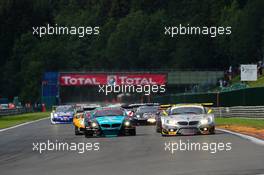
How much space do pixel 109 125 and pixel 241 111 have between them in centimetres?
1900

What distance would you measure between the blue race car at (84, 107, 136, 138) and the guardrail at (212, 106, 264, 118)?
13703 mm

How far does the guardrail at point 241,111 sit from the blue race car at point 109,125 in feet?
45.0

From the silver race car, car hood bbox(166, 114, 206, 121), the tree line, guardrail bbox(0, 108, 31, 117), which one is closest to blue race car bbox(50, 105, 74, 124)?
guardrail bbox(0, 108, 31, 117)

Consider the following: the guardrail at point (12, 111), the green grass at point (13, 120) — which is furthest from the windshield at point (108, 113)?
the guardrail at point (12, 111)

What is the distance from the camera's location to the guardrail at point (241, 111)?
1732 inches

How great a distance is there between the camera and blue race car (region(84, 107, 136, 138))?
30328 mm

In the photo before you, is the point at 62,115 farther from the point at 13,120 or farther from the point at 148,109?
the point at 13,120

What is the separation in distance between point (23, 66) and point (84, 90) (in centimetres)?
1494

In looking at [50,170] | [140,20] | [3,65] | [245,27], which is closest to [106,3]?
[140,20]

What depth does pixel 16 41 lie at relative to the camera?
157 metres

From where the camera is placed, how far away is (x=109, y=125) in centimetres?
3050

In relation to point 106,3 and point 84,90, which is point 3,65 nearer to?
point 84,90

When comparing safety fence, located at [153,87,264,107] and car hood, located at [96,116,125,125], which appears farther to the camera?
safety fence, located at [153,87,264,107]

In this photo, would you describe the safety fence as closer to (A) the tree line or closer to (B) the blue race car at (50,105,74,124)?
(B) the blue race car at (50,105,74,124)
